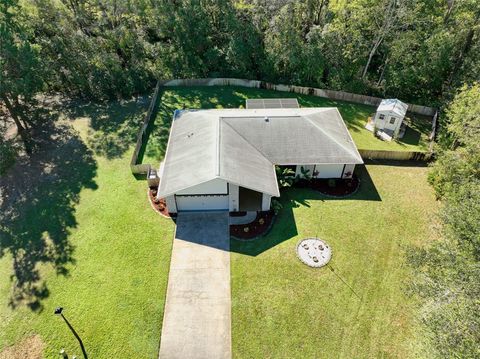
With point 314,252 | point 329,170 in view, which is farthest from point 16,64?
point 314,252

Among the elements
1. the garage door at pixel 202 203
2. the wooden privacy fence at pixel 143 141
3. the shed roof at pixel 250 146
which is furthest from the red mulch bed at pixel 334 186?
the wooden privacy fence at pixel 143 141

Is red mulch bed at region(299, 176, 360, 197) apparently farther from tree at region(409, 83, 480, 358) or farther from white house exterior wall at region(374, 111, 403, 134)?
white house exterior wall at region(374, 111, 403, 134)

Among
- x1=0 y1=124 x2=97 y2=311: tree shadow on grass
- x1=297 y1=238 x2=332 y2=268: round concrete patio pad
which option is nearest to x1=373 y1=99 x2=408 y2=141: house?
x1=297 y1=238 x2=332 y2=268: round concrete patio pad

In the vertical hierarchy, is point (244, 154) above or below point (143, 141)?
above

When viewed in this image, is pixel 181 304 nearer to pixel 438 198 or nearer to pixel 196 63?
pixel 438 198

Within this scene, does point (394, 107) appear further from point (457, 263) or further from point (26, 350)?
point (26, 350)

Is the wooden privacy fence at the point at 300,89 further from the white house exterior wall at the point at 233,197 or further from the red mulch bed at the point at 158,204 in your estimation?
the white house exterior wall at the point at 233,197

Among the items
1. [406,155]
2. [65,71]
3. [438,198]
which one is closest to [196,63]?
[65,71]
